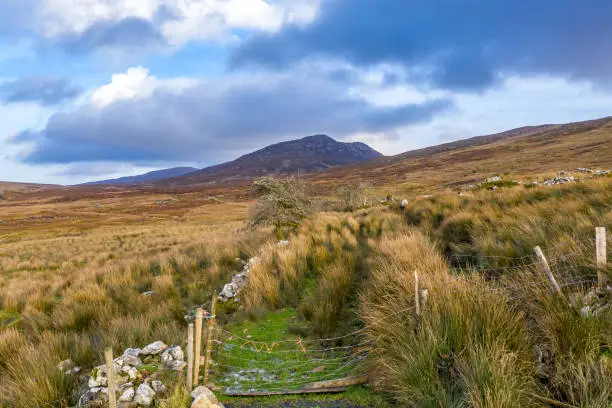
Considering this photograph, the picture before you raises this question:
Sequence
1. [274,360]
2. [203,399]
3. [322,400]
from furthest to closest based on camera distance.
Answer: [274,360] < [322,400] < [203,399]

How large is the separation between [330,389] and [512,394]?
2.22 metres

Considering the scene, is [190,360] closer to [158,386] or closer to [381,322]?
[158,386]

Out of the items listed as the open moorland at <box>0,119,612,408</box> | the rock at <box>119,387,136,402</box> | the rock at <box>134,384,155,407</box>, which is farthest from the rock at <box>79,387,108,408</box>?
the rock at <box>134,384,155,407</box>

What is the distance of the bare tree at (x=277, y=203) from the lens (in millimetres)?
12375

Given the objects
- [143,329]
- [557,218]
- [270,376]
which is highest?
[557,218]

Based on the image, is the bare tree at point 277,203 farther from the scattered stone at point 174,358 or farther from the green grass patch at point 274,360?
the scattered stone at point 174,358

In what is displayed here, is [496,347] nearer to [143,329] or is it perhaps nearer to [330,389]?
[330,389]

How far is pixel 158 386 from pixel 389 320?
307 cm

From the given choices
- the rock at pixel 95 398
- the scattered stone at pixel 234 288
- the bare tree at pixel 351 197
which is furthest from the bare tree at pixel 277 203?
the bare tree at pixel 351 197

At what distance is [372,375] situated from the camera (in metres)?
4.35

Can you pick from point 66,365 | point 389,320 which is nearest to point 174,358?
point 66,365

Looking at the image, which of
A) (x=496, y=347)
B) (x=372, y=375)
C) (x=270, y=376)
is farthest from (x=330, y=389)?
(x=496, y=347)

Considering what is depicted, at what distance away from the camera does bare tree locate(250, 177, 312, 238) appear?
12.4m

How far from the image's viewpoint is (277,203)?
41.5 ft
